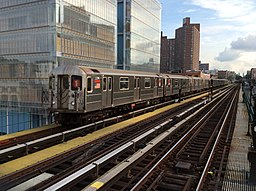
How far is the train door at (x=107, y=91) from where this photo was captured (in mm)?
15692

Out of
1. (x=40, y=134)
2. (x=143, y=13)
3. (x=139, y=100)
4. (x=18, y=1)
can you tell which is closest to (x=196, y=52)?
(x=143, y=13)

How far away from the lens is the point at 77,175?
6438mm

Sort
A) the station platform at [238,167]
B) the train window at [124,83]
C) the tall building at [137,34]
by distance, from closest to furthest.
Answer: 1. the station platform at [238,167]
2. the train window at [124,83]
3. the tall building at [137,34]

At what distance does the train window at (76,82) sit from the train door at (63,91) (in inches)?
20.2

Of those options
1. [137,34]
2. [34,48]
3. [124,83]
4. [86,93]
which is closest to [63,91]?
[86,93]

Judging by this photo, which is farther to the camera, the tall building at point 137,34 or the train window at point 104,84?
the tall building at point 137,34

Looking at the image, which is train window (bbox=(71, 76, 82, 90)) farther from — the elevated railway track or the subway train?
the elevated railway track

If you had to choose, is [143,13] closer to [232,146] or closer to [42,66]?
[42,66]

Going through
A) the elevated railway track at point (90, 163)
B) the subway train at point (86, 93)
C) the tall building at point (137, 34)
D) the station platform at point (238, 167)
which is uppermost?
the tall building at point (137, 34)

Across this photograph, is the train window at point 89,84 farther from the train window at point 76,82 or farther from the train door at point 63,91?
the train door at point 63,91

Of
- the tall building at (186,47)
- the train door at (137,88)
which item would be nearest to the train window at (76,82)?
the train door at (137,88)

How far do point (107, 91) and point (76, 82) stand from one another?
8.93 feet

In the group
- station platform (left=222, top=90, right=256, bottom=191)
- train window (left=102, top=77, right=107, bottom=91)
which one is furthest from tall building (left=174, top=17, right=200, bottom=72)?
station platform (left=222, top=90, right=256, bottom=191)

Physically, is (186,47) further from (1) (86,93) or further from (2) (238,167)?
(2) (238,167)
